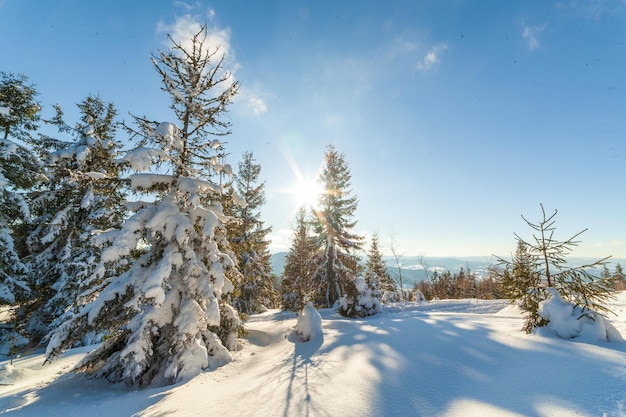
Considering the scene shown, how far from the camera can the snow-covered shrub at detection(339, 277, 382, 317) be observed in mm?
13805

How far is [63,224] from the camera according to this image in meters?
14.0

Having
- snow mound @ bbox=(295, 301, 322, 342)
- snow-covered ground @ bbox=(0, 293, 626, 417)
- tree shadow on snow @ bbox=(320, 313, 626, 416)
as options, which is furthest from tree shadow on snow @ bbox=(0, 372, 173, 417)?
tree shadow on snow @ bbox=(320, 313, 626, 416)

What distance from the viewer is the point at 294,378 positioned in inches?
231

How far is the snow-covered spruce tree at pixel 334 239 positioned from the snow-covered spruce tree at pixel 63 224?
1426cm

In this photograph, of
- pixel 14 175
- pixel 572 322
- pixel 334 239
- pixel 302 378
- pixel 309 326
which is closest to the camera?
pixel 572 322

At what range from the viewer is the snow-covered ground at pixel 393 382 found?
12.1ft

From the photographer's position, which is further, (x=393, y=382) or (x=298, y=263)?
(x=298, y=263)

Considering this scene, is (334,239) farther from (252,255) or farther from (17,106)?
(17,106)

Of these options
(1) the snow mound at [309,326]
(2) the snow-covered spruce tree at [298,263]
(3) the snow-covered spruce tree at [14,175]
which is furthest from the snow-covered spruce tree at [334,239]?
(3) the snow-covered spruce tree at [14,175]

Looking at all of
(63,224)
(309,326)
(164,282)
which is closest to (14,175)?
(63,224)

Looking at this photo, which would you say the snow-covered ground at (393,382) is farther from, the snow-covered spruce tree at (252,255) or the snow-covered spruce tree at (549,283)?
the snow-covered spruce tree at (252,255)

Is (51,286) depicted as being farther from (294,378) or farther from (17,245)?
(294,378)

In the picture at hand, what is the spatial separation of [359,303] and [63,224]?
16.2 m

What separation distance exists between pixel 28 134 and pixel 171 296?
1450 cm
